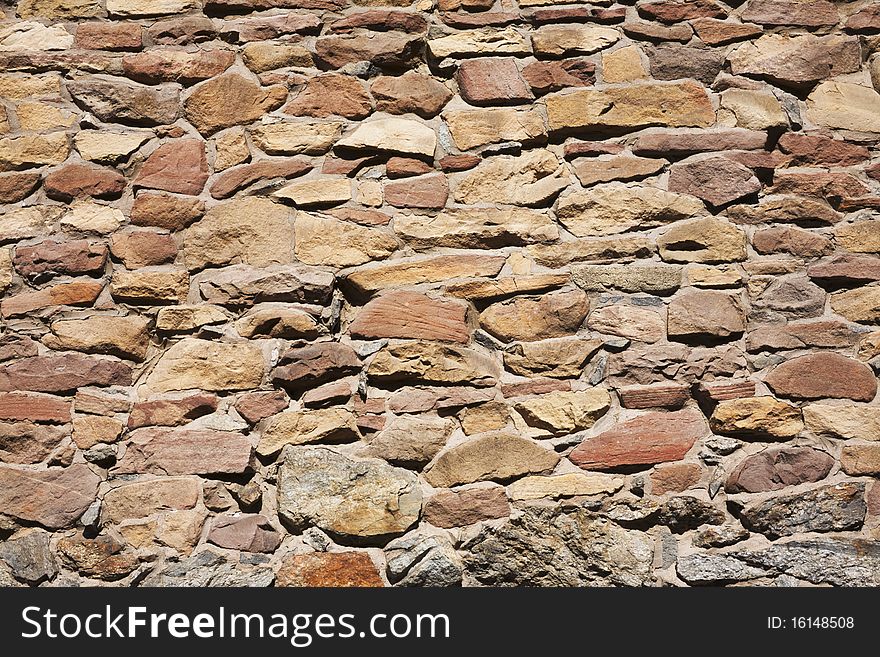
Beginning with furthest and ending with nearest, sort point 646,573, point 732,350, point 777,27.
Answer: point 777,27 < point 732,350 < point 646,573

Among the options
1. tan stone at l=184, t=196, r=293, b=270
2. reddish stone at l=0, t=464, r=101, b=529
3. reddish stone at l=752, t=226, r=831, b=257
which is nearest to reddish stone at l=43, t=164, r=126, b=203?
tan stone at l=184, t=196, r=293, b=270

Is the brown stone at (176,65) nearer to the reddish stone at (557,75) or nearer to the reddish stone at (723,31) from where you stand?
the reddish stone at (557,75)

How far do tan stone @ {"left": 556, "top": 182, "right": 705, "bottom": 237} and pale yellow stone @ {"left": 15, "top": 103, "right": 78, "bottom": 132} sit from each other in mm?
Answer: 1508

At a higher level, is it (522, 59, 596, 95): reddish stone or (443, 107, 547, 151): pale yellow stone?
(522, 59, 596, 95): reddish stone

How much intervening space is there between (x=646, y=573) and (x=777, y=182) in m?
1.20

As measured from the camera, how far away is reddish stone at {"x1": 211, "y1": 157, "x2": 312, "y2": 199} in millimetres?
2365

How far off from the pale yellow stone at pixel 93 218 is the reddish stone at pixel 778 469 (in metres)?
1.91

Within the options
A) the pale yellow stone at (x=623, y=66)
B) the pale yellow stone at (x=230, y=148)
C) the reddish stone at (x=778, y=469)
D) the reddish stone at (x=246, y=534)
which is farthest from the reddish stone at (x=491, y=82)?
the reddish stone at (x=246, y=534)

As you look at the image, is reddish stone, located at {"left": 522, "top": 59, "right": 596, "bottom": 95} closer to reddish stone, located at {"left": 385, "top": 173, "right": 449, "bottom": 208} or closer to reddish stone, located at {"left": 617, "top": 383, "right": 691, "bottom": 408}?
reddish stone, located at {"left": 385, "top": 173, "right": 449, "bottom": 208}

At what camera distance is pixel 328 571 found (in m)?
2.14

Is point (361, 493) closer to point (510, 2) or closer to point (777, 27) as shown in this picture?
point (510, 2)

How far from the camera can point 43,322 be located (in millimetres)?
2297

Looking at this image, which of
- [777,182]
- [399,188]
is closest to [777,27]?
[777,182]

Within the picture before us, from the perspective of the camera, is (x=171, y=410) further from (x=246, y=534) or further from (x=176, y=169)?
(x=176, y=169)
